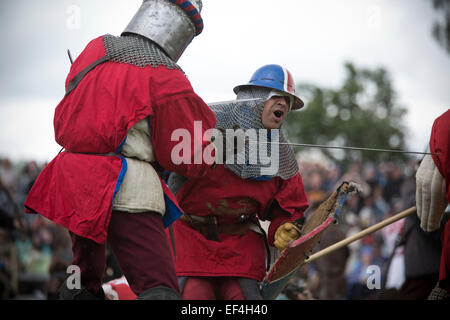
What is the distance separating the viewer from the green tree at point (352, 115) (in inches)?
1177

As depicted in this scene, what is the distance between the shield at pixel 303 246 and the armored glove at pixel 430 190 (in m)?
0.47

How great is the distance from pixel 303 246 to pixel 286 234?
0.90 ft

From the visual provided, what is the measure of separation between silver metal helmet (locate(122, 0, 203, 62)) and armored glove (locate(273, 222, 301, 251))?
4.45ft

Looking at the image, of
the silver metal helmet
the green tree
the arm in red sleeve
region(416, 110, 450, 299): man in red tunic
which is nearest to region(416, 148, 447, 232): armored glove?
region(416, 110, 450, 299): man in red tunic

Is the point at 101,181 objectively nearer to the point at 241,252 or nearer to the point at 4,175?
the point at 241,252

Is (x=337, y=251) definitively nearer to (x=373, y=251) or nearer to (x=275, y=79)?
(x=373, y=251)

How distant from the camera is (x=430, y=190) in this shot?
4.05m

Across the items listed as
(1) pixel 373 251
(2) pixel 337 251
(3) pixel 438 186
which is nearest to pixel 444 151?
(3) pixel 438 186

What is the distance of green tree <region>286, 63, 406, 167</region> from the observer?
2989cm

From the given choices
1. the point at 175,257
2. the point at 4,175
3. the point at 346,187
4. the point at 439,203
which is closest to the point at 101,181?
the point at 175,257

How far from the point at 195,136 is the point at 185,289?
126 centimetres

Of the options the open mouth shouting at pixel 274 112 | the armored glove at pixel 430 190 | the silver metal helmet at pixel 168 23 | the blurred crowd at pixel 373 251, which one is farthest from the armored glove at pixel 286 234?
the silver metal helmet at pixel 168 23

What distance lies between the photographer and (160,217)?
321cm

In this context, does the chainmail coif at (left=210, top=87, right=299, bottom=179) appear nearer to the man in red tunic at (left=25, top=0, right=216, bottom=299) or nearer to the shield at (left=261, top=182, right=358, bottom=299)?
the shield at (left=261, top=182, right=358, bottom=299)
